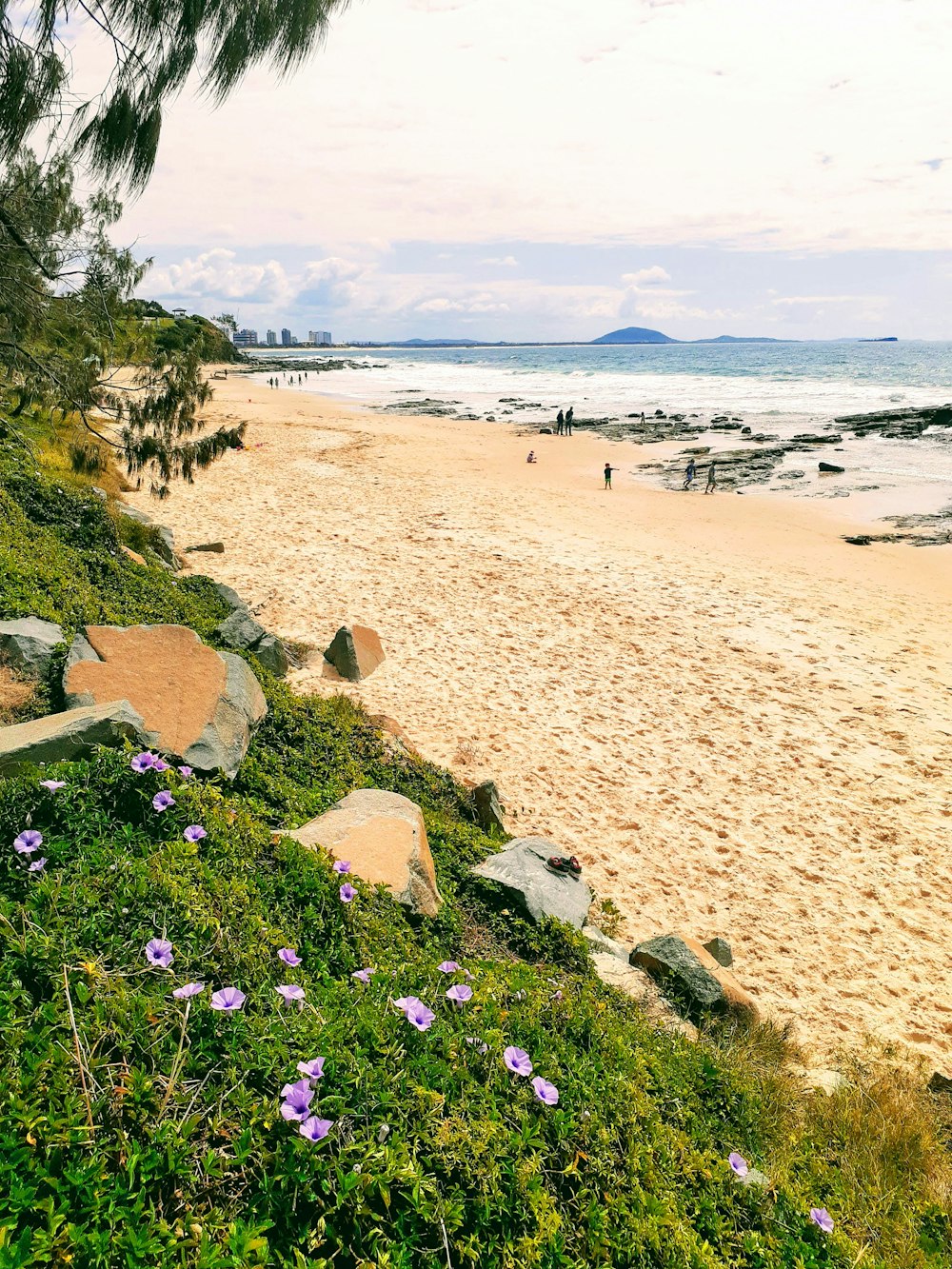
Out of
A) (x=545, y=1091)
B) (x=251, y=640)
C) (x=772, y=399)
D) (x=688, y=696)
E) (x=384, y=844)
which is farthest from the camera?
(x=772, y=399)

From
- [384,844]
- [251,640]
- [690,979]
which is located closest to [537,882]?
[690,979]

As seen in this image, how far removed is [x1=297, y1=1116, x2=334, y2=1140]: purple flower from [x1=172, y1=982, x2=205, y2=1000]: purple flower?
49cm

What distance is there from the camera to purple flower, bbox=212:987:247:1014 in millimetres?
2092

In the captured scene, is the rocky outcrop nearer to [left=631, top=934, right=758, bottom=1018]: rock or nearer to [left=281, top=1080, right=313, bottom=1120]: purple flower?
[left=631, top=934, right=758, bottom=1018]: rock

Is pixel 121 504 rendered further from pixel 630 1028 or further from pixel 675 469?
pixel 675 469

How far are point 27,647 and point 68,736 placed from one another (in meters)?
1.79

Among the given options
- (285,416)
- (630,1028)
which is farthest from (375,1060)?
(285,416)

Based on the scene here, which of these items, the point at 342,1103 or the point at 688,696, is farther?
the point at 688,696

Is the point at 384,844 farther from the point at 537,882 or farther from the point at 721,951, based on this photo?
the point at 721,951

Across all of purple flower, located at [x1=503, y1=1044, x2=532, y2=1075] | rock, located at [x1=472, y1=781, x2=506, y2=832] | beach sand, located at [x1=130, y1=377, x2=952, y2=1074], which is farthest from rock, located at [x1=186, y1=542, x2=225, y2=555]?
purple flower, located at [x1=503, y1=1044, x2=532, y2=1075]

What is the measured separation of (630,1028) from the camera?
3.42m

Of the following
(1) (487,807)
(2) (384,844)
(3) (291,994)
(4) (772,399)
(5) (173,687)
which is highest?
(4) (772,399)

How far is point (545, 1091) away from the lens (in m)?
2.36

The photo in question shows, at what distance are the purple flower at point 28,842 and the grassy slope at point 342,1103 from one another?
10 centimetres
